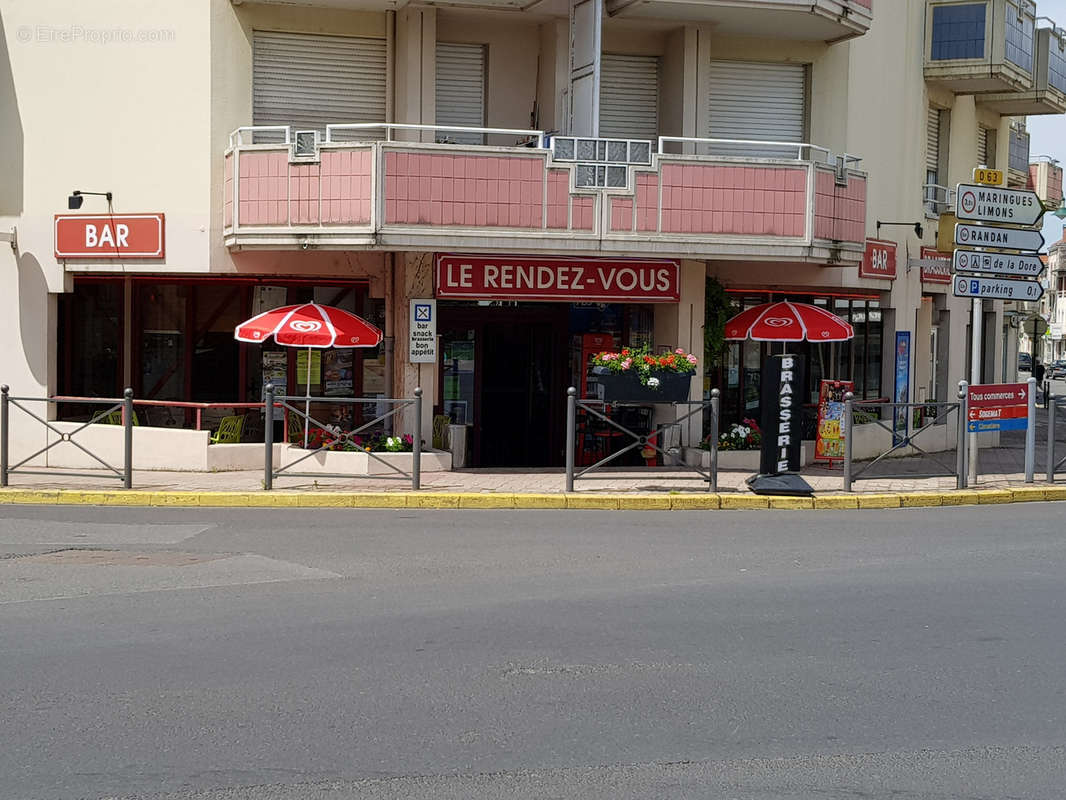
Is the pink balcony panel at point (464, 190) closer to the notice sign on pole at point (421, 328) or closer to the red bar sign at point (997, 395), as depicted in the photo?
the notice sign on pole at point (421, 328)

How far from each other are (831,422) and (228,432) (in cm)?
835

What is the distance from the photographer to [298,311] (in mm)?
15836

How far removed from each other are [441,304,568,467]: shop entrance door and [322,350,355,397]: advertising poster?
56.9 inches

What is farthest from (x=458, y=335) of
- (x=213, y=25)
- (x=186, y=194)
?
(x=213, y=25)

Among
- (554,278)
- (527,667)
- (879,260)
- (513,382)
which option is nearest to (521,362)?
(513,382)

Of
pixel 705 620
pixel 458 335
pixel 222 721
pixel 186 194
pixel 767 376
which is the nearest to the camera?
pixel 222 721

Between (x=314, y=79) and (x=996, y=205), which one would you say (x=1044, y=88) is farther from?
(x=314, y=79)

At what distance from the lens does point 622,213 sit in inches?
619

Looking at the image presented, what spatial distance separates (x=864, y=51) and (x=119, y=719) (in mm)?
16637

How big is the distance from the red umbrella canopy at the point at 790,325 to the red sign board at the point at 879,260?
1.92 m

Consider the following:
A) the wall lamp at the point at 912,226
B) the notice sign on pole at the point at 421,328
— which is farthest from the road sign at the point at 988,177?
the notice sign on pole at the point at 421,328

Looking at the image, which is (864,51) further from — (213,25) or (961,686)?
(961,686)

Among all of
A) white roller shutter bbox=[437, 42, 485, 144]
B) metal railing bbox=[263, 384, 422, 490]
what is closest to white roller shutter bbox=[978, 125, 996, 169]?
white roller shutter bbox=[437, 42, 485, 144]

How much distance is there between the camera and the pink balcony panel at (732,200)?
625 inches
